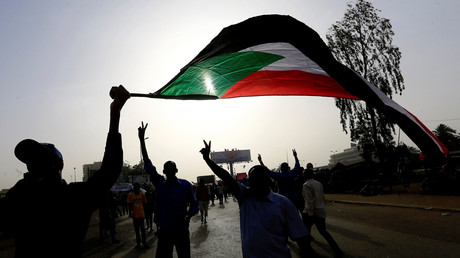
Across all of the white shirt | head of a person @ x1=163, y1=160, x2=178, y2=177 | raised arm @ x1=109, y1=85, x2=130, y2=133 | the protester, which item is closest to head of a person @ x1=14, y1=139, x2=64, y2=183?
raised arm @ x1=109, y1=85, x2=130, y2=133

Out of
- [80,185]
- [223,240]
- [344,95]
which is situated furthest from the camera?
[223,240]

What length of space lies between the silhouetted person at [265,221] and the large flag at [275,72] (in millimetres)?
1398

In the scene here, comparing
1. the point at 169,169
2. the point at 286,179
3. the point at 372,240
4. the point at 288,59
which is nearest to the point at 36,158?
the point at 169,169

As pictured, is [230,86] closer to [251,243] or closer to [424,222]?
[251,243]

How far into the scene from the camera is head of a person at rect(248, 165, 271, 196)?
117 inches

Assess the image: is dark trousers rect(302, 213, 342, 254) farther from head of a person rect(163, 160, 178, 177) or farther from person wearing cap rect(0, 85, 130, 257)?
person wearing cap rect(0, 85, 130, 257)

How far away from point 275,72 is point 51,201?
13.9 ft

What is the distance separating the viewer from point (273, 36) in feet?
12.1

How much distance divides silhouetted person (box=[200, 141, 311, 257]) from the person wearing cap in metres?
1.61

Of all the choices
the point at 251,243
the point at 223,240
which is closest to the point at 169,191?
the point at 251,243

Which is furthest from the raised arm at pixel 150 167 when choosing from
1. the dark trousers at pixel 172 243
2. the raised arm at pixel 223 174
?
the raised arm at pixel 223 174

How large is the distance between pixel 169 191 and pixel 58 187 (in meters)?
3.24

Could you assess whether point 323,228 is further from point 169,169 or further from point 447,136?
point 447,136

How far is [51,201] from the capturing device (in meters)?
1.48
